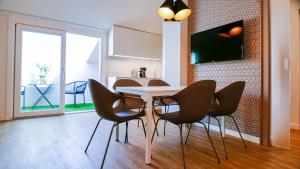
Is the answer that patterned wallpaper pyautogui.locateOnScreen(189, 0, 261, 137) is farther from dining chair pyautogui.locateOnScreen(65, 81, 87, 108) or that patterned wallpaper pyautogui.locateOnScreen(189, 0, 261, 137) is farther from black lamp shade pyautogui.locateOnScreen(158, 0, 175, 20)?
dining chair pyautogui.locateOnScreen(65, 81, 87, 108)

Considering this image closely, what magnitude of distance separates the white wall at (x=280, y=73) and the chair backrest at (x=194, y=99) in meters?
1.22

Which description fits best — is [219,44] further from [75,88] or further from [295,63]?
[75,88]

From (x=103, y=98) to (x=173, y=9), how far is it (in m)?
1.46

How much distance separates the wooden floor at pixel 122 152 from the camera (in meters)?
1.79

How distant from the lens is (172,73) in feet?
12.4

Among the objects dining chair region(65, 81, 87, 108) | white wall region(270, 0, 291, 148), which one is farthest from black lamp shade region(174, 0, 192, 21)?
dining chair region(65, 81, 87, 108)

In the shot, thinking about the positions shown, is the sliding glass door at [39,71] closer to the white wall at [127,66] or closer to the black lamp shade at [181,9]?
the white wall at [127,66]

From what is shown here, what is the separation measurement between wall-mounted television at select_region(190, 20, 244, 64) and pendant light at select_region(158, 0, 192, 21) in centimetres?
89

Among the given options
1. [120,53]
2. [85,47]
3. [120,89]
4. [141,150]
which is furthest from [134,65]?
[141,150]

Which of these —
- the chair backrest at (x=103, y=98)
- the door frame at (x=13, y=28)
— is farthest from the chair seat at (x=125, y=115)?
the door frame at (x=13, y=28)

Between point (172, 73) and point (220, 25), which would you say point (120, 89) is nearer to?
point (172, 73)

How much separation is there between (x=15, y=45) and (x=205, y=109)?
164 inches

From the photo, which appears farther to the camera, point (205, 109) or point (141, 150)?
point (141, 150)

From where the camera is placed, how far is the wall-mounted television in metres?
2.69
